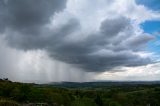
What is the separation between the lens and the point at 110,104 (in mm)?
91875

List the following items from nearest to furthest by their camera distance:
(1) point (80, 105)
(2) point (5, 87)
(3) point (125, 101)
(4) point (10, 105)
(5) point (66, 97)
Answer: (4) point (10, 105), (1) point (80, 105), (2) point (5, 87), (5) point (66, 97), (3) point (125, 101)

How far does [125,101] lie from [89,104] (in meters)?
31.6

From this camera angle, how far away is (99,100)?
95500mm

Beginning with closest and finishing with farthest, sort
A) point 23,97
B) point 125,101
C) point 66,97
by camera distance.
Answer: point 23,97 → point 66,97 → point 125,101

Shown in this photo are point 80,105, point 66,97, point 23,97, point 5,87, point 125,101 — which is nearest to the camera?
point 80,105

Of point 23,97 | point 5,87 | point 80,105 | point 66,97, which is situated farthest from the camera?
point 66,97

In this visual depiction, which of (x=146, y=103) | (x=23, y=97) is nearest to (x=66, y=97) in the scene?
(x=23, y=97)

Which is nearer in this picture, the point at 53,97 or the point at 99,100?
the point at 99,100

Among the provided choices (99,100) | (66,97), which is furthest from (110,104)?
(66,97)

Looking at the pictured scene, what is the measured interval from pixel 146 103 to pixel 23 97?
57.4 metres

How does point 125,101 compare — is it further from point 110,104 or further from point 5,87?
point 5,87

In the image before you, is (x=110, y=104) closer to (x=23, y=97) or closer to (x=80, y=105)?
(x=80, y=105)

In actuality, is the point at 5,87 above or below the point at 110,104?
above

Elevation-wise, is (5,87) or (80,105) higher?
(5,87)
